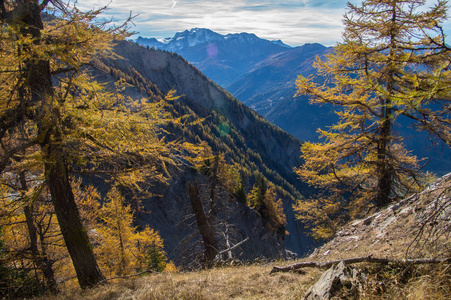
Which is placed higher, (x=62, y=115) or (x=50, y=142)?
(x=62, y=115)

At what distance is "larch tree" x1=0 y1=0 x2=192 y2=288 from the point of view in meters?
4.14

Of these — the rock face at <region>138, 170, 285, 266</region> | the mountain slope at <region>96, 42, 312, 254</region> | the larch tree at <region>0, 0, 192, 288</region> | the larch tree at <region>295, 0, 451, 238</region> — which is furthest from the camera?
the mountain slope at <region>96, 42, 312, 254</region>

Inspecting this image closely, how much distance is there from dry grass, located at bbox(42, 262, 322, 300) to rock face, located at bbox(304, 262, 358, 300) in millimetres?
361

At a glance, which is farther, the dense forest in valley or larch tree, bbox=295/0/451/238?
larch tree, bbox=295/0/451/238

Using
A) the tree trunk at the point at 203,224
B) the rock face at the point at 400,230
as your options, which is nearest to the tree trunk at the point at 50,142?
the tree trunk at the point at 203,224

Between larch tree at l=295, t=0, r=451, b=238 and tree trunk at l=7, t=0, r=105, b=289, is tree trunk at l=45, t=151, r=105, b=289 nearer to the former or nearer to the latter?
tree trunk at l=7, t=0, r=105, b=289

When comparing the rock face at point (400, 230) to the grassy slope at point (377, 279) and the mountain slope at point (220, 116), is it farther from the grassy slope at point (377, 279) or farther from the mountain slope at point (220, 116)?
the mountain slope at point (220, 116)

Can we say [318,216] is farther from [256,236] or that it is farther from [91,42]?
[256,236]

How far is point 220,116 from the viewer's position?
504ft

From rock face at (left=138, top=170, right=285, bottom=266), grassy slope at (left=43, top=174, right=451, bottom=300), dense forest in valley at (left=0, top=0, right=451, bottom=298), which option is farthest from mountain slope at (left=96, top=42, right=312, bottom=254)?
grassy slope at (left=43, top=174, right=451, bottom=300)

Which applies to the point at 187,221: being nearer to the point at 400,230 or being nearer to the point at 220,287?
the point at 220,287

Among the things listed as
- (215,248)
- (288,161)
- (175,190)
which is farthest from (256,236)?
(288,161)

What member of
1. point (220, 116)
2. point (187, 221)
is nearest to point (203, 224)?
point (187, 221)

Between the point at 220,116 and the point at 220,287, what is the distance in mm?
150915
